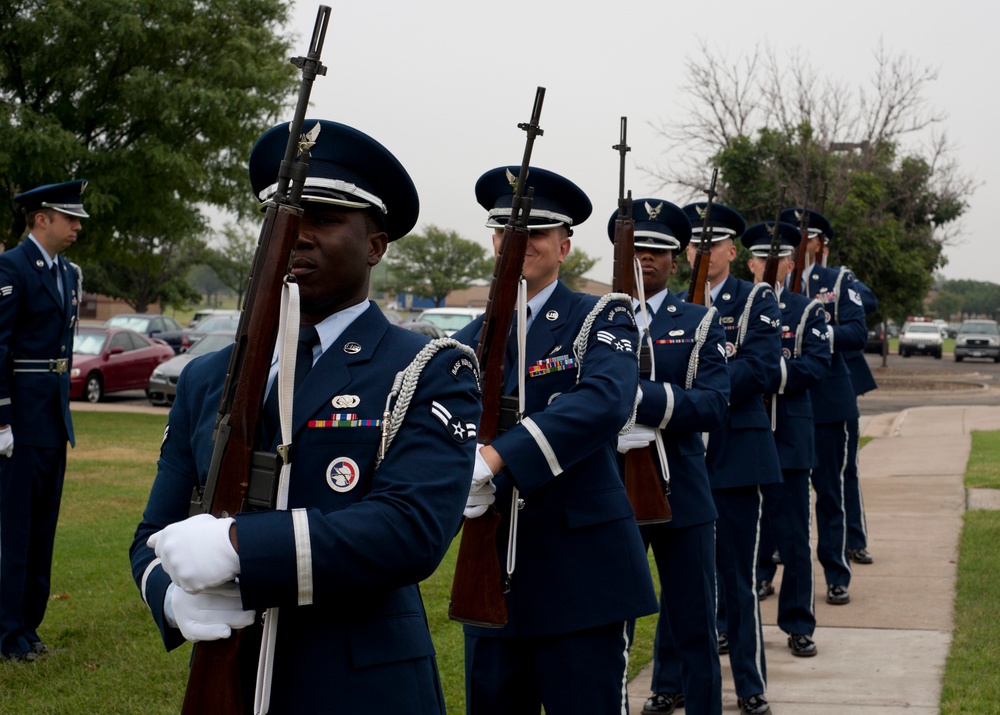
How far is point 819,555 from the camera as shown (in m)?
7.95

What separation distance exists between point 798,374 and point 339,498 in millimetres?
5151

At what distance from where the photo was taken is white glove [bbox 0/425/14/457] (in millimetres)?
Answer: 6262

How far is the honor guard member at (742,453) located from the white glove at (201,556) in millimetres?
3747

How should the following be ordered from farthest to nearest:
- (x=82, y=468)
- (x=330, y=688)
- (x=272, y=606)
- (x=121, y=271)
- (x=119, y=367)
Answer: (x=121, y=271) → (x=119, y=367) → (x=82, y=468) → (x=330, y=688) → (x=272, y=606)

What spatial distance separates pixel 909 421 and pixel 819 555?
43.0ft

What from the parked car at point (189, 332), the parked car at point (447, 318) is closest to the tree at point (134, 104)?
the parked car at point (189, 332)

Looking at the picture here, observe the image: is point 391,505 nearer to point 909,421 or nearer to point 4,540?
point 4,540

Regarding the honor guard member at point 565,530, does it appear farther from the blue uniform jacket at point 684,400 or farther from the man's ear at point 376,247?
the man's ear at point 376,247

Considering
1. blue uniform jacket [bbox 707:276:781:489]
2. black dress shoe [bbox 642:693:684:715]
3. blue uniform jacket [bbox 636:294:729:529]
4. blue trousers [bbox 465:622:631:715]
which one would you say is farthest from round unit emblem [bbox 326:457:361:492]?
blue uniform jacket [bbox 707:276:781:489]

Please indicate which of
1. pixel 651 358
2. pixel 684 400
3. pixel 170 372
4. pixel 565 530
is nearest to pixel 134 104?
pixel 170 372

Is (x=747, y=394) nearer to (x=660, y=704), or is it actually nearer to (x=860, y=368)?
(x=660, y=704)

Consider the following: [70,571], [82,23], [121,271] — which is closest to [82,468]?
[70,571]

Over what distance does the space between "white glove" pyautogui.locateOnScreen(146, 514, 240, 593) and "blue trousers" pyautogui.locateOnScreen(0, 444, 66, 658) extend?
4.49 meters

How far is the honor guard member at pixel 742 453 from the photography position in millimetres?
5672
